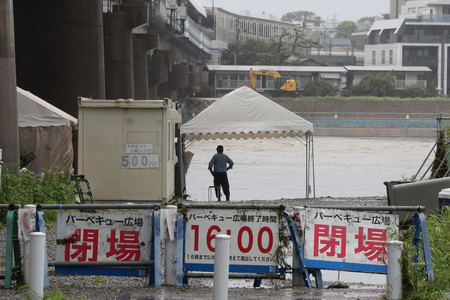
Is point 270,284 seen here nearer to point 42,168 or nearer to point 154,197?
point 154,197

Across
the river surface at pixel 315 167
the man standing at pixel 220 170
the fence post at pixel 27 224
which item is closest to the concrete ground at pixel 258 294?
the fence post at pixel 27 224

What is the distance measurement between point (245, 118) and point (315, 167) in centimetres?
3135

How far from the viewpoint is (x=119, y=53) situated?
44594 mm

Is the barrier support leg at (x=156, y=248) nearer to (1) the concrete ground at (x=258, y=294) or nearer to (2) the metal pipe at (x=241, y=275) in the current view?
(1) the concrete ground at (x=258, y=294)

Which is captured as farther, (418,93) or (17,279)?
(418,93)

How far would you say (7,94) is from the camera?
64.3 ft

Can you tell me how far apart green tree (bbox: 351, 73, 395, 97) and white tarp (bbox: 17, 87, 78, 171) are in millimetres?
104806

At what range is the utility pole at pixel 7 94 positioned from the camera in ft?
64.0

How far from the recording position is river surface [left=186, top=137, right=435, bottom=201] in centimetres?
3619

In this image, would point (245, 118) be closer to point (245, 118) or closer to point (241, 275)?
point (245, 118)

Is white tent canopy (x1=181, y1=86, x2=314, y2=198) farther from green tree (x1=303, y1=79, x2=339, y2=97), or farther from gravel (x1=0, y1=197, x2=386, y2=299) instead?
green tree (x1=303, y1=79, x2=339, y2=97)

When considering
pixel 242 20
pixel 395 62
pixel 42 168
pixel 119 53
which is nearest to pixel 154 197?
pixel 42 168

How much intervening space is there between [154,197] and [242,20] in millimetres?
152742

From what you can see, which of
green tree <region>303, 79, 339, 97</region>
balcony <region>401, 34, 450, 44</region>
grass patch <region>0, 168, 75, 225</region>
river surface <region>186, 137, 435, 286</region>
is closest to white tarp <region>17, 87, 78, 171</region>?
grass patch <region>0, 168, 75, 225</region>
